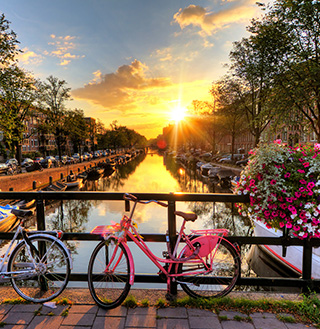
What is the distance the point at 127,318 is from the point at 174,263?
76 centimetres

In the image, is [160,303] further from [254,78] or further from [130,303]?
[254,78]

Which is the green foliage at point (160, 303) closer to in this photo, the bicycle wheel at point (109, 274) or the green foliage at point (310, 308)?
the bicycle wheel at point (109, 274)

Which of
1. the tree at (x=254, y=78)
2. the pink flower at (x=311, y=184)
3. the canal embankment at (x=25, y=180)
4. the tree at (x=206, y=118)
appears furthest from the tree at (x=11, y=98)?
the tree at (x=206, y=118)

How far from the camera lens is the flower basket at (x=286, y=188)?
113 inches

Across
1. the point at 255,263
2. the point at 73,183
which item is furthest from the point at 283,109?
the point at 73,183

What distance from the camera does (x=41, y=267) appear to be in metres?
3.07

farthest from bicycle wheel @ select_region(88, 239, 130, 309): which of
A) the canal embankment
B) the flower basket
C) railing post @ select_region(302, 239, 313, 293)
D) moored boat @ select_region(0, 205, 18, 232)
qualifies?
the canal embankment

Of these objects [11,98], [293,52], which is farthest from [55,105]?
[293,52]

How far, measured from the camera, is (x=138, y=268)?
9.66 m

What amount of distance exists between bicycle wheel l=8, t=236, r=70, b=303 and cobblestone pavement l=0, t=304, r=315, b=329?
0.75ft

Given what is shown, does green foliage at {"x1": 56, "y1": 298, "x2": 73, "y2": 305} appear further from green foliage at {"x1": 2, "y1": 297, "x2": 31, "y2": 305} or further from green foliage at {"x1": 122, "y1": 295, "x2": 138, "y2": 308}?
green foliage at {"x1": 122, "y1": 295, "x2": 138, "y2": 308}

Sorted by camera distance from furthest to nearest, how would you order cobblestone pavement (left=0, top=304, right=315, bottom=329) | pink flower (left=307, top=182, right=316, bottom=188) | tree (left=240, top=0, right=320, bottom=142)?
tree (left=240, top=0, right=320, bottom=142) < pink flower (left=307, top=182, right=316, bottom=188) < cobblestone pavement (left=0, top=304, right=315, bottom=329)

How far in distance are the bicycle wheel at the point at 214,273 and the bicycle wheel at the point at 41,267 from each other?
144 centimetres

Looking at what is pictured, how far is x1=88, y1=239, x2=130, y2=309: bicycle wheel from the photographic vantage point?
2.84m
